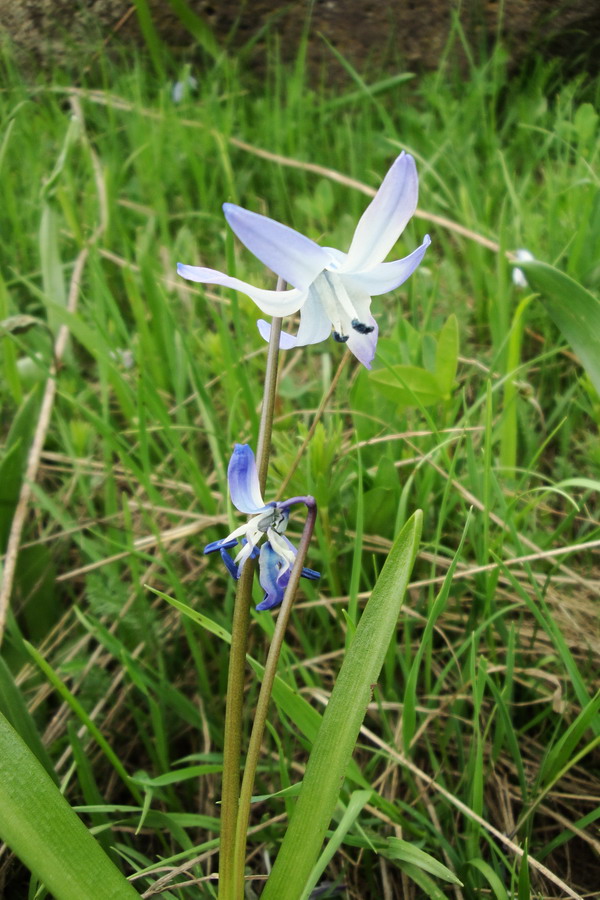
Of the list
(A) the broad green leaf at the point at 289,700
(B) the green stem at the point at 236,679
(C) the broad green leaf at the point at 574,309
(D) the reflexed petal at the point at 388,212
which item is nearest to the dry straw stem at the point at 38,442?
(A) the broad green leaf at the point at 289,700

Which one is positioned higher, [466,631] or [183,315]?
[183,315]

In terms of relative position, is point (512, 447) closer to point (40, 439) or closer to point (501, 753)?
point (501, 753)

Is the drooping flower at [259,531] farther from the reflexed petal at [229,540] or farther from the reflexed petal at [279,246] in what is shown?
the reflexed petal at [279,246]

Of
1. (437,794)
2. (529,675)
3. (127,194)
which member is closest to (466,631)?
(529,675)

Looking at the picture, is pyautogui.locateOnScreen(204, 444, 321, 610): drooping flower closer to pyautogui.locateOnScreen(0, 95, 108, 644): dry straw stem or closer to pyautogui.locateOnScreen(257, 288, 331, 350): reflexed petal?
pyautogui.locateOnScreen(257, 288, 331, 350): reflexed petal

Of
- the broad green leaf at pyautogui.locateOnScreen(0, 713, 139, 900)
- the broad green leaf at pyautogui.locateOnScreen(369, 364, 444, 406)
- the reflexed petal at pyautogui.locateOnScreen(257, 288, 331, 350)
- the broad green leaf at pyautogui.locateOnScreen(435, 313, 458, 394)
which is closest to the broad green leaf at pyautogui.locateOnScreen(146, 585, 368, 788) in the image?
the broad green leaf at pyautogui.locateOnScreen(0, 713, 139, 900)
